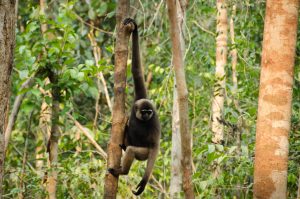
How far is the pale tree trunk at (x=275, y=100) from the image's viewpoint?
514 cm

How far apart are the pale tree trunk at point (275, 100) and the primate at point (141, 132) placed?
159cm

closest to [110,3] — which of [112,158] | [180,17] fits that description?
[180,17]

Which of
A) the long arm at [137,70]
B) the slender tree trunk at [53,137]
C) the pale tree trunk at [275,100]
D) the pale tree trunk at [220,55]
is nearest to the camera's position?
the pale tree trunk at [275,100]

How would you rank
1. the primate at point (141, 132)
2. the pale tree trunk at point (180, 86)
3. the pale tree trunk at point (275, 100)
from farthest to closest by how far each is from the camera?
the primate at point (141, 132), the pale tree trunk at point (275, 100), the pale tree trunk at point (180, 86)

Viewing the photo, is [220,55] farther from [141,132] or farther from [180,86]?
[180,86]

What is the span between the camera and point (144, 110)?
21.1ft

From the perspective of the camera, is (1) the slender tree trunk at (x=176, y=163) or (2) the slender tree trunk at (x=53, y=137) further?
(1) the slender tree trunk at (x=176, y=163)

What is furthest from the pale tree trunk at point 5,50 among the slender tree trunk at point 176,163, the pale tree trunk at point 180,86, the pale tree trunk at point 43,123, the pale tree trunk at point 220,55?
the pale tree trunk at point 220,55

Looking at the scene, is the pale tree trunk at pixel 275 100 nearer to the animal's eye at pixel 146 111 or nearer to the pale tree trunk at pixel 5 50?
the animal's eye at pixel 146 111

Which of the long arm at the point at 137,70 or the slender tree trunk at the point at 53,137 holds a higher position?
the long arm at the point at 137,70

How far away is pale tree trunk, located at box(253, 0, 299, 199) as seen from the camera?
514 centimetres

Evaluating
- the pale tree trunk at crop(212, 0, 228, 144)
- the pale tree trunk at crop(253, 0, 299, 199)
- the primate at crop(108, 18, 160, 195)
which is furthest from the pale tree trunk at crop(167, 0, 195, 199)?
the pale tree trunk at crop(212, 0, 228, 144)

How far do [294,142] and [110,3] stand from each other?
4.78 metres

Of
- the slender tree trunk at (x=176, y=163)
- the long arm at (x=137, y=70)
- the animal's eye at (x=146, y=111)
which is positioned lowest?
the slender tree trunk at (x=176, y=163)
